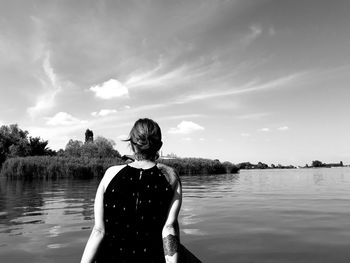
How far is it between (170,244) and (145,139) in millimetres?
1015

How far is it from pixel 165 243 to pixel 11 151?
198 ft

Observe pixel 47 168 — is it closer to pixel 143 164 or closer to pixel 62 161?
pixel 62 161

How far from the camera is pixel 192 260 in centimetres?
324

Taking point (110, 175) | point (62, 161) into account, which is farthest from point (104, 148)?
point (110, 175)

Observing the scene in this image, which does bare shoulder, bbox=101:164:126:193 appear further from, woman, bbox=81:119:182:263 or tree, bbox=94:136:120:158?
tree, bbox=94:136:120:158

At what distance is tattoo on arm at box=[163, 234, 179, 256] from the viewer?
2.95 meters

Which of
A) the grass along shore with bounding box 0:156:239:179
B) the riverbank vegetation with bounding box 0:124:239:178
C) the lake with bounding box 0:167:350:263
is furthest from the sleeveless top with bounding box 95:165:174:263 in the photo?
the grass along shore with bounding box 0:156:239:179

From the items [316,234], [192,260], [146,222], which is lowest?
[316,234]

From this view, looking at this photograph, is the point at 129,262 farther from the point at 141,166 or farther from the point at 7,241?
the point at 7,241

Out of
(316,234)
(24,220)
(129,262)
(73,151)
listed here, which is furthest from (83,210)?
(73,151)

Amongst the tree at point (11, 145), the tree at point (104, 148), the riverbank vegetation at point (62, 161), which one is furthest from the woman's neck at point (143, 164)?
the tree at point (104, 148)

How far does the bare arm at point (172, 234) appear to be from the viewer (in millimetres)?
2939

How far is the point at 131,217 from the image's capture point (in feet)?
9.97

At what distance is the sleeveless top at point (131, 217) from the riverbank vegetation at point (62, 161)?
11.3m
